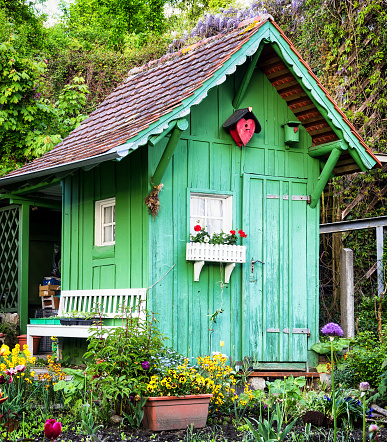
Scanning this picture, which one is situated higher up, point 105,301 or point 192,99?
point 192,99

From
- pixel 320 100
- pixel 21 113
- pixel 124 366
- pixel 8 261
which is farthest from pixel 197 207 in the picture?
pixel 21 113

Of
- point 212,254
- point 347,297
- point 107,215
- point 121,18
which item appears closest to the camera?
point 212,254

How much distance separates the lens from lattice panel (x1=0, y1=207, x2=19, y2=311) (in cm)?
1201

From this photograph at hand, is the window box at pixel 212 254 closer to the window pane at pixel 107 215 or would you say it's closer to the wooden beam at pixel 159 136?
the wooden beam at pixel 159 136

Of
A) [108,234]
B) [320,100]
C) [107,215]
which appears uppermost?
[320,100]

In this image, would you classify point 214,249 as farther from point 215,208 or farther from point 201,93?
point 201,93

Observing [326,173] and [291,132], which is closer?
[326,173]

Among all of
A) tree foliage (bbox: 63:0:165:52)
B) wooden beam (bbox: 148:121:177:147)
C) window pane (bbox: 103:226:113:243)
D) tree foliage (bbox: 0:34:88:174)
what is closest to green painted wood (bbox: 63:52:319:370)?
window pane (bbox: 103:226:113:243)

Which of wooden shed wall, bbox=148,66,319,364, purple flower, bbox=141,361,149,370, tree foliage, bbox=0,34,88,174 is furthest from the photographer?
tree foliage, bbox=0,34,88,174

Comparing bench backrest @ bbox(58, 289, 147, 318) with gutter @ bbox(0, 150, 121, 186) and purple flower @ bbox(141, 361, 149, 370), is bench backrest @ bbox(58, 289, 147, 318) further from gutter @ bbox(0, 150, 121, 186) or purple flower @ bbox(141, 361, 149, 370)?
gutter @ bbox(0, 150, 121, 186)

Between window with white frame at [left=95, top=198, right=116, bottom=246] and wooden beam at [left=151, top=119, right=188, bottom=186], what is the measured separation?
132cm

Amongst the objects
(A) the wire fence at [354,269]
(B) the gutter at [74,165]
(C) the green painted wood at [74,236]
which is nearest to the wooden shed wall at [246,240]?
(B) the gutter at [74,165]

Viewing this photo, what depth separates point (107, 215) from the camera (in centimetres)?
977

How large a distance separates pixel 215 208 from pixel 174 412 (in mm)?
3645
